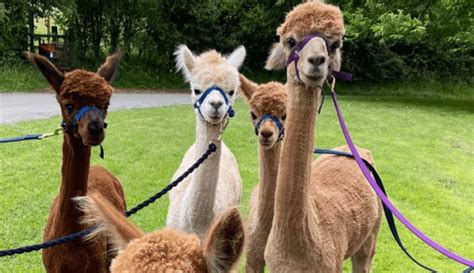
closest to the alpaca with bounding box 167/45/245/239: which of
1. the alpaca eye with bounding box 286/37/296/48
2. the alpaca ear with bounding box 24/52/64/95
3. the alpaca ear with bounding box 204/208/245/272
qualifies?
the alpaca eye with bounding box 286/37/296/48

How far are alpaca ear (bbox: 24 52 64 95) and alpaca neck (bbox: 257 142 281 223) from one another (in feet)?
4.55

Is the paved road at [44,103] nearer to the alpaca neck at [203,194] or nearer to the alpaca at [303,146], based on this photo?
the alpaca neck at [203,194]

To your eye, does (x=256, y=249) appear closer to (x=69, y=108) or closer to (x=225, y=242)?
(x=69, y=108)

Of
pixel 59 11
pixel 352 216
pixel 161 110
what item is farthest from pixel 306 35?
pixel 59 11

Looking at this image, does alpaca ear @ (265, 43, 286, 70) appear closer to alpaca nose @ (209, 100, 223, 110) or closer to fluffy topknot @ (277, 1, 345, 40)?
fluffy topknot @ (277, 1, 345, 40)

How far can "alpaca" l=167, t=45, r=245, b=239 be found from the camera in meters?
3.57

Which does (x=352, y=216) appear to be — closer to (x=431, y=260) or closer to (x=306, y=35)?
(x=306, y=35)

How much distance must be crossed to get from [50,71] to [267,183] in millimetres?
1535

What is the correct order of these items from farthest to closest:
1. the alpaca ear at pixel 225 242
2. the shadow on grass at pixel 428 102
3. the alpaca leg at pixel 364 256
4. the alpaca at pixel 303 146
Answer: the shadow on grass at pixel 428 102 < the alpaca leg at pixel 364 256 < the alpaca at pixel 303 146 < the alpaca ear at pixel 225 242

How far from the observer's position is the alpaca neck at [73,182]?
2.78 metres

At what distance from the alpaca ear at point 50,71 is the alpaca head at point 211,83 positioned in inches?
40.4

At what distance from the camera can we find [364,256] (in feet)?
13.4

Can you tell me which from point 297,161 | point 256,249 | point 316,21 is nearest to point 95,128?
point 297,161

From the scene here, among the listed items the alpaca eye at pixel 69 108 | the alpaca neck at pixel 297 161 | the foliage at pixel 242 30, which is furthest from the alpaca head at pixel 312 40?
the foliage at pixel 242 30
